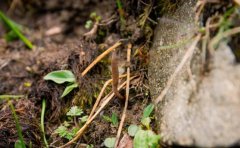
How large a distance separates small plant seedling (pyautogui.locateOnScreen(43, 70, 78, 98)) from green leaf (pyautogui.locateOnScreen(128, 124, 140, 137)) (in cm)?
45

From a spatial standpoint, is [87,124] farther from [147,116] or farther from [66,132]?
[147,116]

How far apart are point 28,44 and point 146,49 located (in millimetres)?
1042

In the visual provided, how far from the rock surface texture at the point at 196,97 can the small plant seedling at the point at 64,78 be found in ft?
1.66

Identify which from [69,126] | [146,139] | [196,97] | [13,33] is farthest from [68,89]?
[13,33]

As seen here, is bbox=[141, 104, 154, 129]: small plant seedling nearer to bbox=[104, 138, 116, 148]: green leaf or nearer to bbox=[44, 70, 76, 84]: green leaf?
bbox=[104, 138, 116, 148]: green leaf

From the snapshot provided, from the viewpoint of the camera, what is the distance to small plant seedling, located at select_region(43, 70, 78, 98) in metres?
1.94

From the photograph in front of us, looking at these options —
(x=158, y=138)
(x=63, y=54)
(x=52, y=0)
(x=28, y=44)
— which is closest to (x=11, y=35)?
(x=28, y=44)

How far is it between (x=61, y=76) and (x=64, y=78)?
2cm

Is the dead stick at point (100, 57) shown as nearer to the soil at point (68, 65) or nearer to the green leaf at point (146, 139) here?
the soil at point (68, 65)

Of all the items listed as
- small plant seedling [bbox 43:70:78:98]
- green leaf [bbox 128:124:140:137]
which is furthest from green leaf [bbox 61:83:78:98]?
green leaf [bbox 128:124:140:137]

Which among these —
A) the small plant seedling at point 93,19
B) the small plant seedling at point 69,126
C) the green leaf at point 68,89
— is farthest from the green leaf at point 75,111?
the small plant seedling at point 93,19

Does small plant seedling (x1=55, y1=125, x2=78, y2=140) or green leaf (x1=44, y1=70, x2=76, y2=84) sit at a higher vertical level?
green leaf (x1=44, y1=70, x2=76, y2=84)

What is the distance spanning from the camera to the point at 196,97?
1354 millimetres

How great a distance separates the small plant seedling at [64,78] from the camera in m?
1.94
